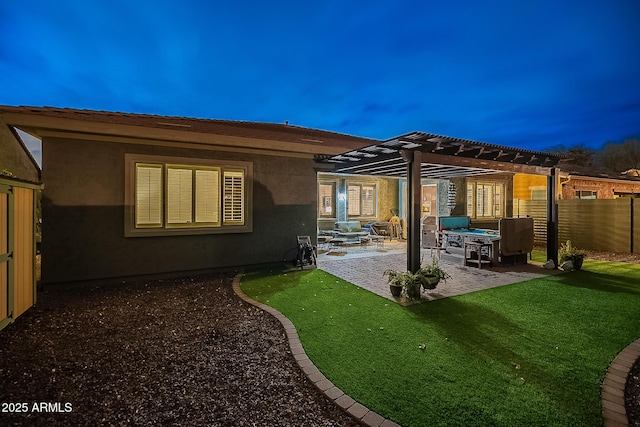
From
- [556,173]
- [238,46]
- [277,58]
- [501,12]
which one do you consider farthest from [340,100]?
[556,173]

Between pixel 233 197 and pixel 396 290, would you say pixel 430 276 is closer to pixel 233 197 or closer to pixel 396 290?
pixel 396 290

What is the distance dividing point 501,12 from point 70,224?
1633 inches

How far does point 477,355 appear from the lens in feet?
11.4

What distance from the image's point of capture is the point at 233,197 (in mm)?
7984

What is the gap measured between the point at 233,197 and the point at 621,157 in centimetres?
4422

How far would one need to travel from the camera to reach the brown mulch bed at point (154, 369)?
2527mm

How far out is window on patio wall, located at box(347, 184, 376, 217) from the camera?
1520 centimetres

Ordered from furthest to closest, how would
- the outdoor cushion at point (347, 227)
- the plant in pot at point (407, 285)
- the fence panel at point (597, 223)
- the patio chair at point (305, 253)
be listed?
the outdoor cushion at point (347, 227)
the fence panel at point (597, 223)
the patio chair at point (305, 253)
the plant in pot at point (407, 285)

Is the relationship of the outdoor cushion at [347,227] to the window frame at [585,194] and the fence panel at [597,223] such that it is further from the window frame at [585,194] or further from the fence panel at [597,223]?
the window frame at [585,194]

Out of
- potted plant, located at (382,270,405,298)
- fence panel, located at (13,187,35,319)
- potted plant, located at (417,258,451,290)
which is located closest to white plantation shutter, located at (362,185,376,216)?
potted plant, located at (417,258,451,290)

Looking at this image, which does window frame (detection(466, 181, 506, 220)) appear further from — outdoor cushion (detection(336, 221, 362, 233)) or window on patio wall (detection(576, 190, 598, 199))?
outdoor cushion (detection(336, 221, 362, 233))

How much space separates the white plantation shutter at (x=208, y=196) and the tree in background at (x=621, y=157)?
41423 mm

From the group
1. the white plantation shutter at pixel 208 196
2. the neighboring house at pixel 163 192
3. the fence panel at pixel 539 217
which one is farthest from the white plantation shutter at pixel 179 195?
the fence panel at pixel 539 217

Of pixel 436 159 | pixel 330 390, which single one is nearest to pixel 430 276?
pixel 436 159
